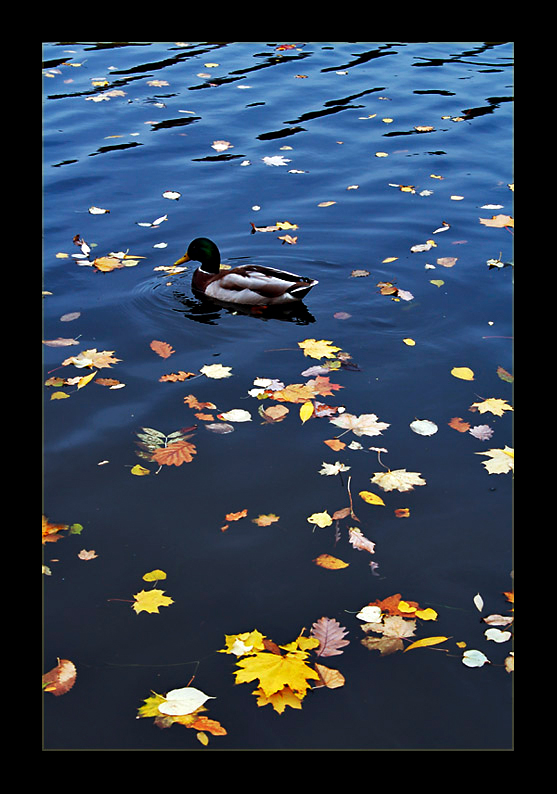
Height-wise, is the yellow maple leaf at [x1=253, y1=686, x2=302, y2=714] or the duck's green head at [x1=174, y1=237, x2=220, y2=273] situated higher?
the duck's green head at [x1=174, y1=237, x2=220, y2=273]

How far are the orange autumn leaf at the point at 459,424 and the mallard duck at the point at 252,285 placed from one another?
2.07 m

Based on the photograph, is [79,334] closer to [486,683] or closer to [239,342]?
[239,342]

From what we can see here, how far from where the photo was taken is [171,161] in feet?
33.3

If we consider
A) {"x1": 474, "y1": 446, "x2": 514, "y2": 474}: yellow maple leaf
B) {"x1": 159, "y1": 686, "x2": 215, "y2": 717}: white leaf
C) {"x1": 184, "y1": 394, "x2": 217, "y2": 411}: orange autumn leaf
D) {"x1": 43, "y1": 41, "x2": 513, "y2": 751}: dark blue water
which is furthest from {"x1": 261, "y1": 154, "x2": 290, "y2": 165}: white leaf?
{"x1": 159, "y1": 686, "x2": 215, "y2": 717}: white leaf

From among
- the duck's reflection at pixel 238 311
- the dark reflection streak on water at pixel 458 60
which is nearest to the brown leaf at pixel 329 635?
the duck's reflection at pixel 238 311

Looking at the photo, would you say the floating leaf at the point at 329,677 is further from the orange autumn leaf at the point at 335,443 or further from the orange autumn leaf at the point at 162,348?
the orange autumn leaf at the point at 162,348

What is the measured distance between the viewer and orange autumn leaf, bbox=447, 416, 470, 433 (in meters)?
5.01

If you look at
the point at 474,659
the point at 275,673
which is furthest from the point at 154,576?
the point at 474,659

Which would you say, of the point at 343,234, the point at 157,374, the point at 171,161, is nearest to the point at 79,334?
the point at 157,374

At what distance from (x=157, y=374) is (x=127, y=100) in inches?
328

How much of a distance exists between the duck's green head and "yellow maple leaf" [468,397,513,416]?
2990 millimetres

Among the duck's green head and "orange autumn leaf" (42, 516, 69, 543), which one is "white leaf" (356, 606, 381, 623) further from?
the duck's green head

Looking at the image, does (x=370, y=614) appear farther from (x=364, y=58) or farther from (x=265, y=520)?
(x=364, y=58)

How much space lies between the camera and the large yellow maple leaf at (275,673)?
11.0ft
